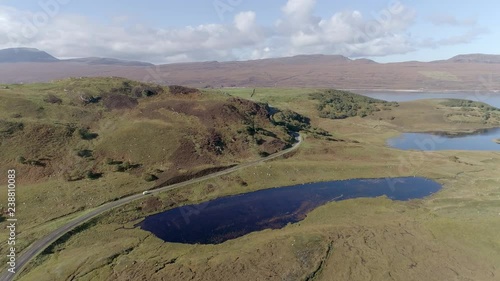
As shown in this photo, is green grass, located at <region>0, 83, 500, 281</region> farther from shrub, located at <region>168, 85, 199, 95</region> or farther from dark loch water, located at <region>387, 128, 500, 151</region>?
shrub, located at <region>168, 85, 199, 95</region>

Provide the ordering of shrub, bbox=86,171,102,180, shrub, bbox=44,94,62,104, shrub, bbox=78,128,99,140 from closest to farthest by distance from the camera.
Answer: shrub, bbox=86,171,102,180 → shrub, bbox=78,128,99,140 → shrub, bbox=44,94,62,104

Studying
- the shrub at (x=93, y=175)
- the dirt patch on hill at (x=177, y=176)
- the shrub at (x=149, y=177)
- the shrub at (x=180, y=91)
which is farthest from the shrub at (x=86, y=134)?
the shrub at (x=180, y=91)

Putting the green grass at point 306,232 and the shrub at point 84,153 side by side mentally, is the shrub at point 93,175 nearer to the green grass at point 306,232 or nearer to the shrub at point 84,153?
the green grass at point 306,232

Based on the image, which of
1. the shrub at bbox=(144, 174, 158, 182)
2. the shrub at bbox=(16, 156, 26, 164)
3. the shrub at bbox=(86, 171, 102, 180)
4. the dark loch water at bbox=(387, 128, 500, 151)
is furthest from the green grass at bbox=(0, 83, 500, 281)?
the dark loch water at bbox=(387, 128, 500, 151)

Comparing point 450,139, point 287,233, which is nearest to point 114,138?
point 287,233

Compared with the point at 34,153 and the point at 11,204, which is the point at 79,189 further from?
the point at 34,153

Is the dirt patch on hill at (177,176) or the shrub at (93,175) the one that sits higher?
the shrub at (93,175)
